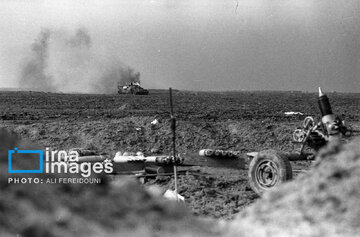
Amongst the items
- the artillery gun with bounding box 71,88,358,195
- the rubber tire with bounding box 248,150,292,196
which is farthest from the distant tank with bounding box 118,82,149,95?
the rubber tire with bounding box 248,150,292,196

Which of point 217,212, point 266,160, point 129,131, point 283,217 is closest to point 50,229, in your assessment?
point 283,217

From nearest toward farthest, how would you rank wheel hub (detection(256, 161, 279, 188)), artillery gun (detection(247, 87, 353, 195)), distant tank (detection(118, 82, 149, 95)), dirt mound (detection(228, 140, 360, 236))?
dirt mound (detection(228, 140, 360, 236)), artillery gun (detection(247, 87, 353, 195)), wheel hub (detection(256, 161, 279, 188)), distant tank (detection(118, 82, 149, 95))

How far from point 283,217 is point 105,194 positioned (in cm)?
118

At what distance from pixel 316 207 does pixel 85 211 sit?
5.03 feet

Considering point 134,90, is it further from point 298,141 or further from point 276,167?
point 276,167

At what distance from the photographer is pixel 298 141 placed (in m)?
7.71

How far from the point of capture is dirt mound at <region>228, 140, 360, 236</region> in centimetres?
275

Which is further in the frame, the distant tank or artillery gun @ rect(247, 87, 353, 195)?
the distant tank

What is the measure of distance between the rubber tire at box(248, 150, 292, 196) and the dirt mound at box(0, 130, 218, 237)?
455 centimetres

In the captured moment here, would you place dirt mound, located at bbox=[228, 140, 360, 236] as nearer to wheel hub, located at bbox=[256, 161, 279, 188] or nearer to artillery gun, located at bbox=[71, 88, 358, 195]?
artillery gun, located at bbox=[71, 88, 358, 195]

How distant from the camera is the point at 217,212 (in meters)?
6.77

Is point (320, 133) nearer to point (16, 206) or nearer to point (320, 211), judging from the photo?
point (320, 211)

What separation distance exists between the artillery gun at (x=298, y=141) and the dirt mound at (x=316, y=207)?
356cm

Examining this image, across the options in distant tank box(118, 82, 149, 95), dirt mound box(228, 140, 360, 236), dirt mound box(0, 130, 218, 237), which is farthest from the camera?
distant tank box(118, 82, 149, 95)
